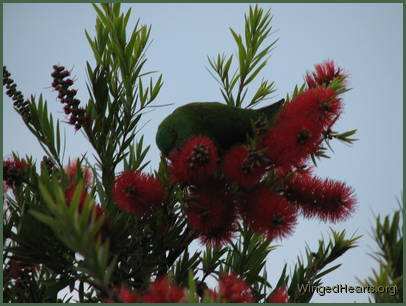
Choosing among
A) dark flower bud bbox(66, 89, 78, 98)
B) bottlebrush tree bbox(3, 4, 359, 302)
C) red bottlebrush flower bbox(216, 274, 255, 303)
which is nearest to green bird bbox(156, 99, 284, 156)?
bottlebrush tree bbox(3, 4, 359, 302)

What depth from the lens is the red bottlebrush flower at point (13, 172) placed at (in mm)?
739

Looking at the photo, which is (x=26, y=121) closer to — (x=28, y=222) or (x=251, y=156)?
(x=28, y=222)

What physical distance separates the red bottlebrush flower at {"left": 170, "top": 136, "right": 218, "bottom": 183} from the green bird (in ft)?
0.24

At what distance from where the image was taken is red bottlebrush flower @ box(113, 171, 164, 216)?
0.68m

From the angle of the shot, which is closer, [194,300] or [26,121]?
[194,300]

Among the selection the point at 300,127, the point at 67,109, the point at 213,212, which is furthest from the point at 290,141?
the point at 67,109

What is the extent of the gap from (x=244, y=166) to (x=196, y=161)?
0.06m

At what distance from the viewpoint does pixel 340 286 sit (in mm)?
708

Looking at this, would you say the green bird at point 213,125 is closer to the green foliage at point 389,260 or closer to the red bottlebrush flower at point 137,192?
the red bottlebrush flower at point 137,192

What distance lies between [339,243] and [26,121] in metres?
0.57

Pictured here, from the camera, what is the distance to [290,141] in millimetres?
639

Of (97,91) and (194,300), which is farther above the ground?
(97,91)

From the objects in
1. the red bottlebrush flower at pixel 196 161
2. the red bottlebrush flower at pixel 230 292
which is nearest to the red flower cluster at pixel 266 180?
the red bottlebrush flower at pixel 196 161

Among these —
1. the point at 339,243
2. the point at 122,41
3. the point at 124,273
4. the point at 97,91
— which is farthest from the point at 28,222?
the point at 339,243
